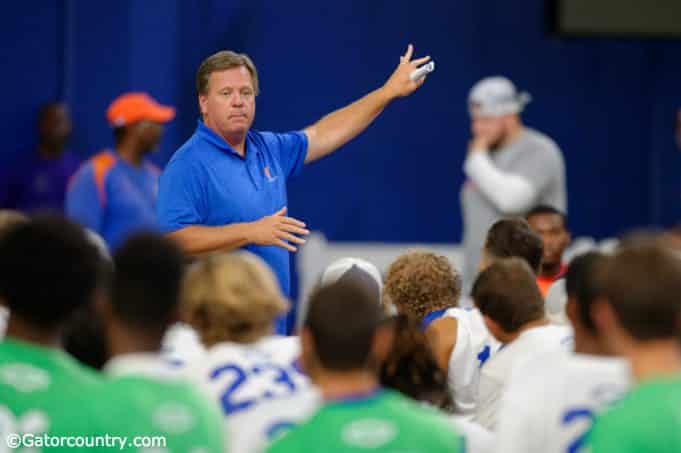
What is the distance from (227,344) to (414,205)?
22.2ft

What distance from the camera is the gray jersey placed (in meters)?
7.50

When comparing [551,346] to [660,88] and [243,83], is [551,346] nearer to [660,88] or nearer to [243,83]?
[243,83]

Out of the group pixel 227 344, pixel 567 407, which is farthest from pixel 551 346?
pixel 227 344

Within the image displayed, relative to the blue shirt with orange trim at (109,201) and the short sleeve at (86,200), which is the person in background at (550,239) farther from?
the short sleeve at (86,200)

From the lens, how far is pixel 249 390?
10.7 ft

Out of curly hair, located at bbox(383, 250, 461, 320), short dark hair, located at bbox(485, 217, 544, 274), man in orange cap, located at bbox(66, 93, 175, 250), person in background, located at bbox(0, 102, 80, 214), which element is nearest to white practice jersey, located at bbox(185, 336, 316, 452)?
curly hair, located at bbox(383, 250, 461, 320)

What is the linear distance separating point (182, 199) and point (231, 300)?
168 cm

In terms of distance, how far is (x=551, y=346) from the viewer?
156 inches

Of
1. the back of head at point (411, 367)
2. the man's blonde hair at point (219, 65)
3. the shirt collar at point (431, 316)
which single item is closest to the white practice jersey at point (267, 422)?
the back of head at point (411, 367)

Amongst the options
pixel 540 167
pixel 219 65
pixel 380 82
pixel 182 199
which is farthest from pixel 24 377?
pixel 380 82

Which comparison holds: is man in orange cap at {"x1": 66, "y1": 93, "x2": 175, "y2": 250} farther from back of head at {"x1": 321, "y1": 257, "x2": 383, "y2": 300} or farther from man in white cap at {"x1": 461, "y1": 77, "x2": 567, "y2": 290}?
back of head at {"x1": 321, "y1": 257, "x2": 383, "y2": 300}

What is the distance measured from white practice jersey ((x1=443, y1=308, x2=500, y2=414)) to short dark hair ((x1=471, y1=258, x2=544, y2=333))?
31 cm

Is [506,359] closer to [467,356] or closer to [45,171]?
[467,356]

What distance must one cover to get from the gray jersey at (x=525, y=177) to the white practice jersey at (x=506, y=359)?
317 centimetres
